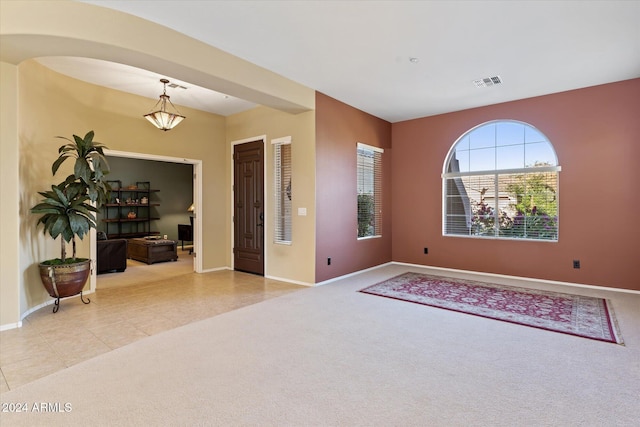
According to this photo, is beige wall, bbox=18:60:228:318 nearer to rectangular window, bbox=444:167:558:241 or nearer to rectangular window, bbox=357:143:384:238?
rectangular window, bbox=357:143:384:238

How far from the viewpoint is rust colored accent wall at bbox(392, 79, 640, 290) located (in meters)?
4.71

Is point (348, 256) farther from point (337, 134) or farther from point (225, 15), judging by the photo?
point (225, 15)

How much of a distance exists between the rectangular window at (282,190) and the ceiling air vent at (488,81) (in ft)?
9.99

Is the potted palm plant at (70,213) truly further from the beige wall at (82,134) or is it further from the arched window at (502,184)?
the arched window at (502,184)

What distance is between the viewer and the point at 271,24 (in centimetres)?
324

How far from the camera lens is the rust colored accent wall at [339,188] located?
5246mm

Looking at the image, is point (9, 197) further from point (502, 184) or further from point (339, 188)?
point (502, 184)

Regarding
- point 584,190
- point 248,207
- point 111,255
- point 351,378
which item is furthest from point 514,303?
point 111,255

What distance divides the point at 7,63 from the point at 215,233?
3.93 meters

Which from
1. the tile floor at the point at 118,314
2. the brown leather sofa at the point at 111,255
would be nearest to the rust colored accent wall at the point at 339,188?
the tile floor at the point at 118,314

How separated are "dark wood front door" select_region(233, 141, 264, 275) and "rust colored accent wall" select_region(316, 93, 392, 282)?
4.26 ft

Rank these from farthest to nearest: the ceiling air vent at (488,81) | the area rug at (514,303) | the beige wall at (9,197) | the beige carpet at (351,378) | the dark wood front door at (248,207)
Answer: the dark wood front door at (248,207) → the ceiling air vent at (488,81) → the area rug at (514,303) → the beige wall at (9,197) → the beige carpet at (351,378)

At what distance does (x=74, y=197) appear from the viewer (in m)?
3.99

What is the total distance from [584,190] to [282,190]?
186 inches
